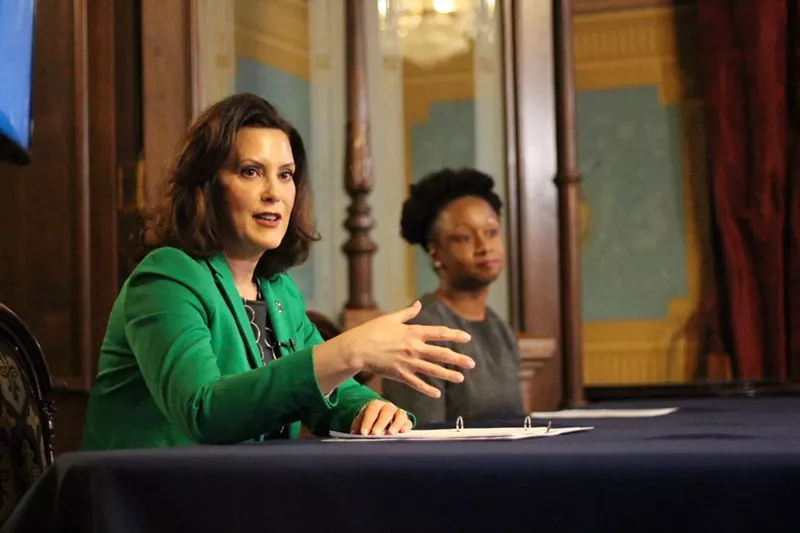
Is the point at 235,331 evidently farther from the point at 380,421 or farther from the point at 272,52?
the point at 272,52

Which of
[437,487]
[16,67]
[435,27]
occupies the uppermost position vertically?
[435,27]

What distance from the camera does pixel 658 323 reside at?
159 inches

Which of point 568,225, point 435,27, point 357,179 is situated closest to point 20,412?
point 357,179

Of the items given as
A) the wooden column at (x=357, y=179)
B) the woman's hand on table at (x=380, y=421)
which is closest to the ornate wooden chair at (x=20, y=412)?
the woman's hand on table at (x=380, y=421)

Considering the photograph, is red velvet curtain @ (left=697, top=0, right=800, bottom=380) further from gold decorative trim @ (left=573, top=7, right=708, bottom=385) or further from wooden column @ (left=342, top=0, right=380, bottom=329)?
wooden column @ (left=342, top=0, right=380, bottom=329)

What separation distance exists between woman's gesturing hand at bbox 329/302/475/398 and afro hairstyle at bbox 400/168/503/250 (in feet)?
4.92

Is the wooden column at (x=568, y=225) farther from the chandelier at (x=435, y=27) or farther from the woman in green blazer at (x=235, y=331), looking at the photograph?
the woman in green blazer at (x=235, y=331)

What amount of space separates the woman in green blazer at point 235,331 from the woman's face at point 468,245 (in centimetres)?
75

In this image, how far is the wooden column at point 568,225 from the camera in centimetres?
332

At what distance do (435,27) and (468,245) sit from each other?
0.92 metres

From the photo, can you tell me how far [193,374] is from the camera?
1.45 metres

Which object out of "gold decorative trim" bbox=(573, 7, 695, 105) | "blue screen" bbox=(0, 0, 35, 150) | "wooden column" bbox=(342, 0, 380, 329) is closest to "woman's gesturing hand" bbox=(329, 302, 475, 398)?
"blue screen" bbox=(0, 0, 35, 150)

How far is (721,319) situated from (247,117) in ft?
8.32

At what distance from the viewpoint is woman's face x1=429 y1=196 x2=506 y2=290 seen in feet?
9.06
